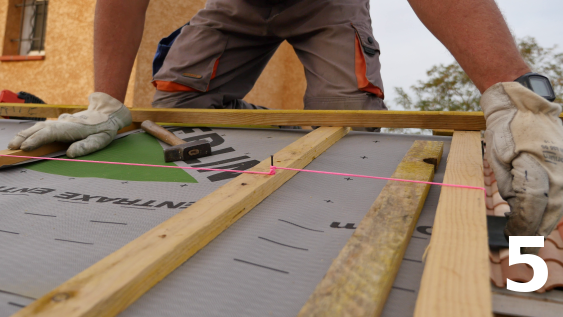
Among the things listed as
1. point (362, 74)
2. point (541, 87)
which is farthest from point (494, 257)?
point (362, 74)

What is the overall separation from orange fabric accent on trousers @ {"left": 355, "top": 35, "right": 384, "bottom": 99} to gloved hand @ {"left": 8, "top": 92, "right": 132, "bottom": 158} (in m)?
1.39

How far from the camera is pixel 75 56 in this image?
5848 millimetres

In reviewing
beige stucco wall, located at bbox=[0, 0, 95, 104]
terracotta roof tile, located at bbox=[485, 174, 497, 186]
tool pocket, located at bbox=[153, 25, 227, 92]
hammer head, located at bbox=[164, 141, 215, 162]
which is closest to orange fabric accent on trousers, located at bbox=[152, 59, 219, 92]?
tool pocket, located at bbox=[153, 25, 227, 92]

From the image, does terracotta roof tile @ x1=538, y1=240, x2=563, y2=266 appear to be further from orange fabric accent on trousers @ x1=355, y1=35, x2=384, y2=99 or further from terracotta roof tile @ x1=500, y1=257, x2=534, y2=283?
orange fabric accent on trousers @ x1=355, y1=35, x2=384, y2=99

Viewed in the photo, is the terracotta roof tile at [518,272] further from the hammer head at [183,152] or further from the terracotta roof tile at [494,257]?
the hammer head at [183,152]

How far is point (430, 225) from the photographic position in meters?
0.97

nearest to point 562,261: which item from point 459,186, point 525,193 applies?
point 525,193

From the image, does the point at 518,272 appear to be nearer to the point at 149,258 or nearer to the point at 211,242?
the point at 211,242

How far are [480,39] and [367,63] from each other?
113 centimetres

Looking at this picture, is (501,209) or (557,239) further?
(501,209)

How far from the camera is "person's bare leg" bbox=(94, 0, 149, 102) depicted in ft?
6.98

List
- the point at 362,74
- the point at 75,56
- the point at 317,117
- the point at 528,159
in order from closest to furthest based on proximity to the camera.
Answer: the point at 528,159
the point at 317,117
the point at 362,74
the point at 75,56

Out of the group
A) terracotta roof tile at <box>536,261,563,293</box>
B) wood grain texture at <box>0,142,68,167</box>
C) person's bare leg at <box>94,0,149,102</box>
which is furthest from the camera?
person's bare leg at <box>94,0,149,102</box>

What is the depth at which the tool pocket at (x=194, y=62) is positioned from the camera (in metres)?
2.64
